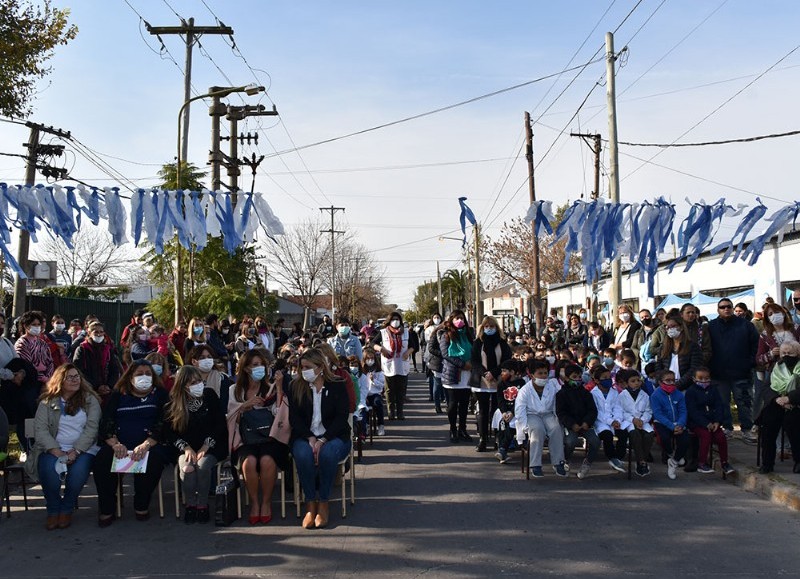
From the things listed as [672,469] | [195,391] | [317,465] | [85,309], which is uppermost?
[85,309]

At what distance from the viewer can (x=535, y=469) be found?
9.24 metres

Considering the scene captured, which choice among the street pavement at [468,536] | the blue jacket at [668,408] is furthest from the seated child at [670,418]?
the street pavement at [468,536]

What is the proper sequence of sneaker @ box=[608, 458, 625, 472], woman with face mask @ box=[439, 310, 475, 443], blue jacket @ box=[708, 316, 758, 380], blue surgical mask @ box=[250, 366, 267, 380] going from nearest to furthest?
blue surgical mask @ box=[250, 366, 267, 380]
sneaker @ box=[608, 458, 625, 472]
blue jacket @ box=[708, 316, 758, 380]
woman with face mask @ box=[439, 310, 475, 443]

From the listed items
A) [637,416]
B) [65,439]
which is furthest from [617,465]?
[65,439]

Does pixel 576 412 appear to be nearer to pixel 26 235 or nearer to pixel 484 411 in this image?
pixel 484 411

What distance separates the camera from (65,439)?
25.4ft

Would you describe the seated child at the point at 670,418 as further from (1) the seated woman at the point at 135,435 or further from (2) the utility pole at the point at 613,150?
(2) the utility pole at the point at 613,150

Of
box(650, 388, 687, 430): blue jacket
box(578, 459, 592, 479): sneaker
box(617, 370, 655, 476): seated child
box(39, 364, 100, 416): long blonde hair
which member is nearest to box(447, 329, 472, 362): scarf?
box(617, 370, 655, 476): seated child

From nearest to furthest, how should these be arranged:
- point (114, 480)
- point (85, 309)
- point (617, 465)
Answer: point (114, 480) → point (617, 465) → point (85, 309)

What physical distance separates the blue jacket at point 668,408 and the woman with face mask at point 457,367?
9.13 ft

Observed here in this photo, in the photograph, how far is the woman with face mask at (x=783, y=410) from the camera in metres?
8.85

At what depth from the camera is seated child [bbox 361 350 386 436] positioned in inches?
492

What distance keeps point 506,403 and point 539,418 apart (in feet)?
2.65

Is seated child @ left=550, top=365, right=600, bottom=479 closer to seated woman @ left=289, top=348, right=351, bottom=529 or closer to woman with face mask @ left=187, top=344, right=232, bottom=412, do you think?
seated woman @ left=289, top=348, right=351, bottom=529
